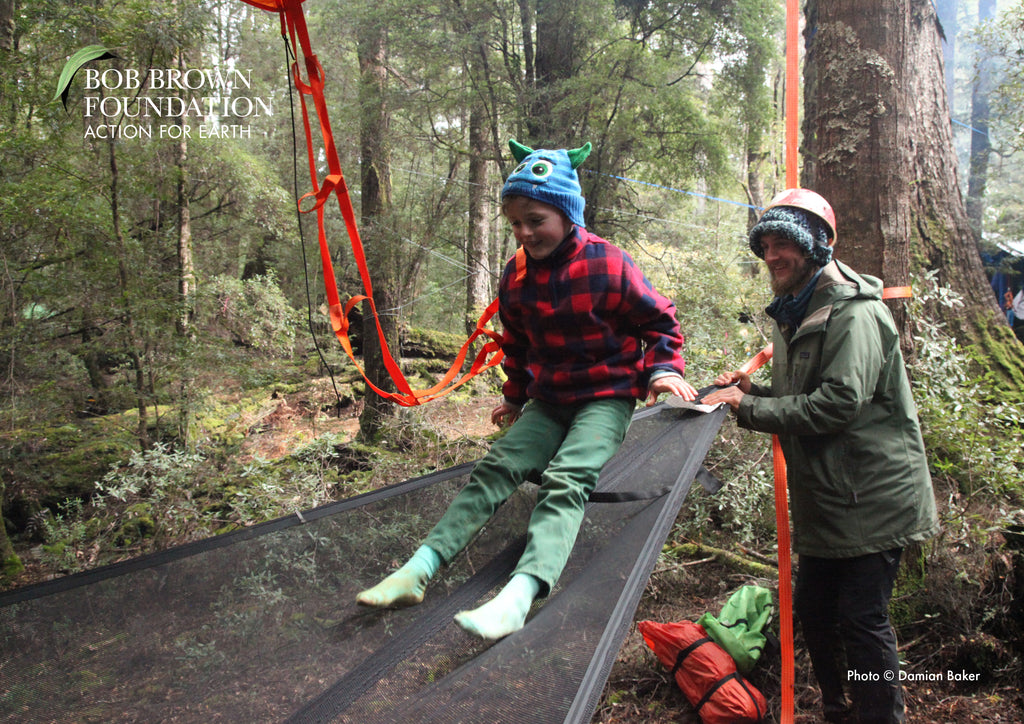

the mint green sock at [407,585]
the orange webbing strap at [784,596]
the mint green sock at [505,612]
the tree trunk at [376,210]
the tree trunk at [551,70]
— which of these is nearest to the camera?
the mint green sock at [505,612]

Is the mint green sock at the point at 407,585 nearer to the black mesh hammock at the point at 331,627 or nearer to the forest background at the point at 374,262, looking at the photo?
the black mesh hammock at the point at 331,627

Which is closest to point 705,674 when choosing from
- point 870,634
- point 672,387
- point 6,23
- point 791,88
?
point 870,634

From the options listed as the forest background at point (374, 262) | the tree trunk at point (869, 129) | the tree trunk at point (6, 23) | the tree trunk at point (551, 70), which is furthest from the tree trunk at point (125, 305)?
the tree trunk at point (869, 129)

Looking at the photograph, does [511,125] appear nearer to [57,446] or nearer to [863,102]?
[863,102]

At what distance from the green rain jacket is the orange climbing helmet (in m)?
0.06

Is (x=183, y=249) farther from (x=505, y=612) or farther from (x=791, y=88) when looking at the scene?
(x=505, y=612)

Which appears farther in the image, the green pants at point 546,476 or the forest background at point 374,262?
the forest background at point 374,262

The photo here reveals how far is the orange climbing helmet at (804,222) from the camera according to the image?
5.39 ft

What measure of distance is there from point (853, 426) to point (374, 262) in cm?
493

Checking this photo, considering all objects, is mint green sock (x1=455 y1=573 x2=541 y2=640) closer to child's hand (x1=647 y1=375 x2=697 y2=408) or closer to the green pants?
the green pants

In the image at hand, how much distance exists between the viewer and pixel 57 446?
4.33 metres

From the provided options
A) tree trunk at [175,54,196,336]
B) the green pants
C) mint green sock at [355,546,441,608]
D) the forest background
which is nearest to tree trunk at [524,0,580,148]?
the forest background

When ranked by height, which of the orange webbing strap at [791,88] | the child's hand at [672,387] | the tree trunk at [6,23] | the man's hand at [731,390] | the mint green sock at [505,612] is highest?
the tree trunk at [6,23]

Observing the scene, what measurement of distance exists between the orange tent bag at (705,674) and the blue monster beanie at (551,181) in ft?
5.26
